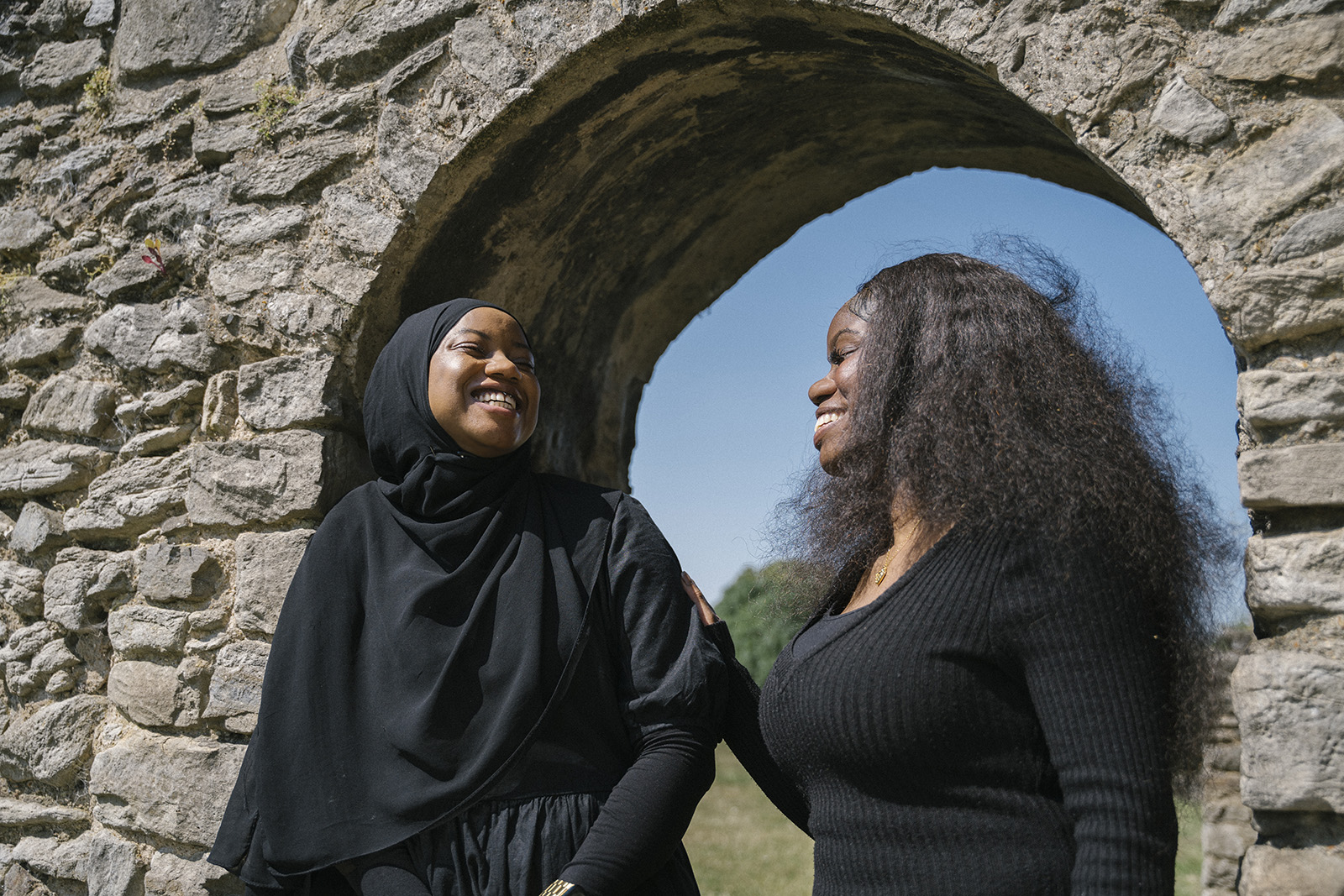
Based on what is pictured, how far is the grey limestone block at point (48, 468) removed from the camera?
2836 mm

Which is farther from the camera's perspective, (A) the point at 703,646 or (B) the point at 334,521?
(B) the point at 334,521

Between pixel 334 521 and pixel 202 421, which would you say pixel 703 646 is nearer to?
pixel 334 521

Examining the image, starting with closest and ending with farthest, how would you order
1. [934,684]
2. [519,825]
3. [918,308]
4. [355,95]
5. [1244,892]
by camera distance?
[934,684], [1244,892], [918,308], [519,825], [355,95]

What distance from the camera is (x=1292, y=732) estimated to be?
1.48 metres

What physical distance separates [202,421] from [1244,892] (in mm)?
2578

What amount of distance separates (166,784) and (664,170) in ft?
6.96

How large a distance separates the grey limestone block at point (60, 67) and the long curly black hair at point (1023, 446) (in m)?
2.67

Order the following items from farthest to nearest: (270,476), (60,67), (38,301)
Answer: (60,67) < (38,301) < (270,476)

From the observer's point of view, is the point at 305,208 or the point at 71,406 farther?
the point at 71,406

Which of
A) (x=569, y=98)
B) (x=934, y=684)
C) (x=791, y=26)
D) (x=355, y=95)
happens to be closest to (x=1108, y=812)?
(x=934, y=684)

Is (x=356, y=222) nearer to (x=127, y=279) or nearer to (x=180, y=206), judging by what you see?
(x=180, y=206)

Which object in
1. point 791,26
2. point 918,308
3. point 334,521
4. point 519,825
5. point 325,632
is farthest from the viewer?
point 791,26

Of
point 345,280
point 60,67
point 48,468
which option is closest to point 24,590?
point 48,468

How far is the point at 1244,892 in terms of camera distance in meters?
1.52
